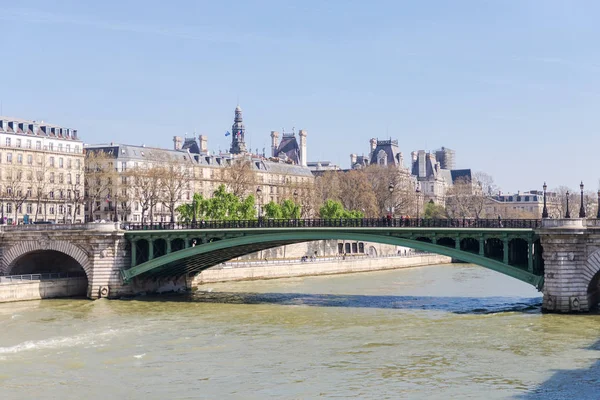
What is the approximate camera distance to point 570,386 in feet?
99.1

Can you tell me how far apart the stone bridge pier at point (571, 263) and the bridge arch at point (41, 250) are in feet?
89.3

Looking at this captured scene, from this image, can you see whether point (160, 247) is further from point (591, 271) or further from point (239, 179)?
point (239, 179)

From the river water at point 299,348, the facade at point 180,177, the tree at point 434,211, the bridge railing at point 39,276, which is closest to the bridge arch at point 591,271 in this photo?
the river water at point 299,348

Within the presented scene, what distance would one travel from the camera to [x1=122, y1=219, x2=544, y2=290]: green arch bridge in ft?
156

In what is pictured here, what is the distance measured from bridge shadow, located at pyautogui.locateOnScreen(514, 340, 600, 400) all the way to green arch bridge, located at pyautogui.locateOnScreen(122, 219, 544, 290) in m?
14.5

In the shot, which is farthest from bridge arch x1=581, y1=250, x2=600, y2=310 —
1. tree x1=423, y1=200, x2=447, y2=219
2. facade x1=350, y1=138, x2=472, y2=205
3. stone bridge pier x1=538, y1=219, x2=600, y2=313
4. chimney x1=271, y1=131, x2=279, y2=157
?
chimney x1=271, y1=131, x2=279, y2=157

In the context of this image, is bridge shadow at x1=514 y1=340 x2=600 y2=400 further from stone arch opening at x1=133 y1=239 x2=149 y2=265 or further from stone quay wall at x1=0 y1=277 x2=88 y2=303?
stone quay wall at x1=0 y1=277 x2=88 y2=303

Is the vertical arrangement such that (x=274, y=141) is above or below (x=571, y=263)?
above

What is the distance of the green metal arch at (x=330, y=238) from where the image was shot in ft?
154

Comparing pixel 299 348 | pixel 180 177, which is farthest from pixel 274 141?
pixel 299 348

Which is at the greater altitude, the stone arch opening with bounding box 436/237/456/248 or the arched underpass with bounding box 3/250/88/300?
the stone arch opening with bounding box 436/237/456/248

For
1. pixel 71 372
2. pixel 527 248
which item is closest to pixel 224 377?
pixel 71 372

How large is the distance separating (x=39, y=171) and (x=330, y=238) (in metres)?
45.8

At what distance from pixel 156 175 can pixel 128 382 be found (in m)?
59.1
